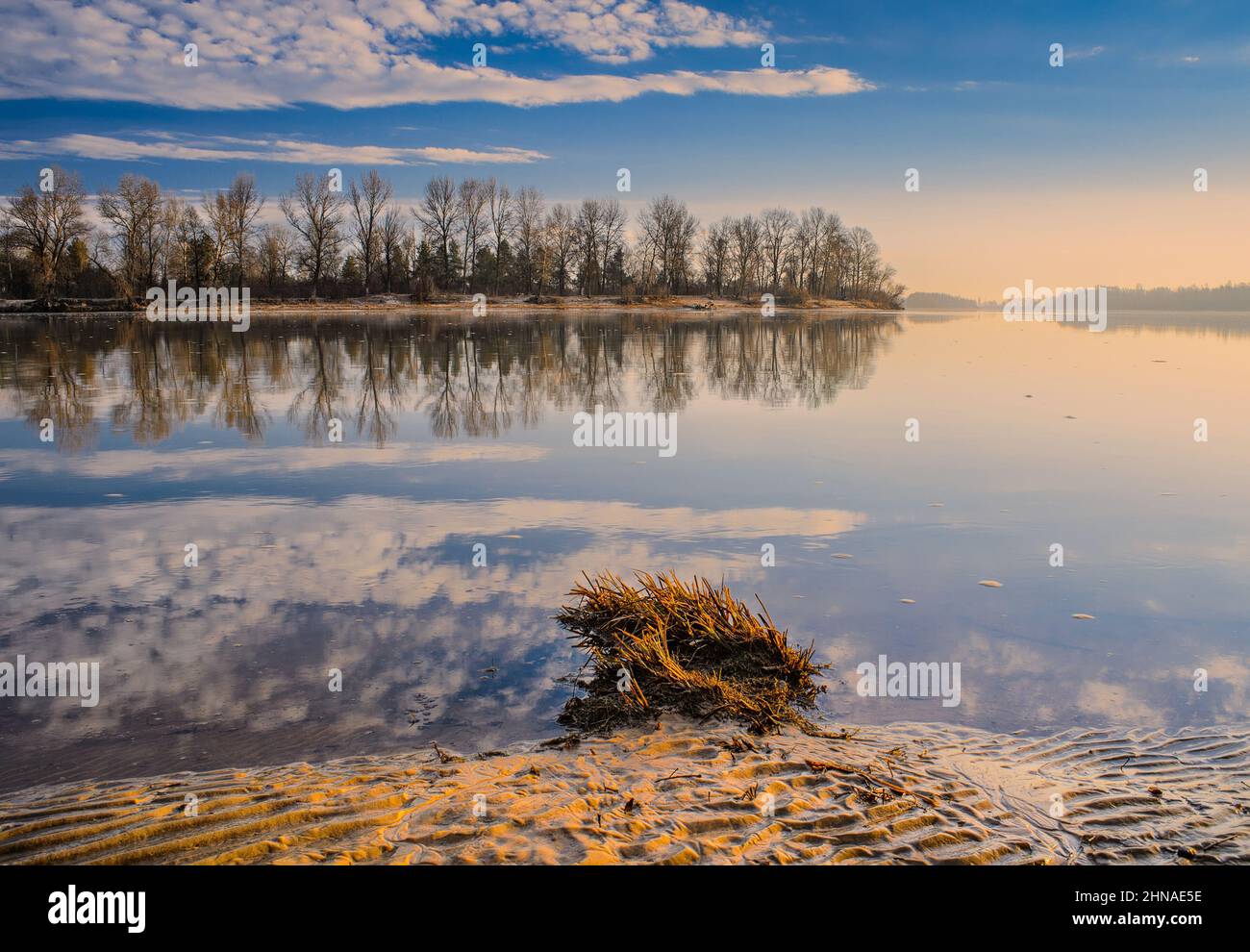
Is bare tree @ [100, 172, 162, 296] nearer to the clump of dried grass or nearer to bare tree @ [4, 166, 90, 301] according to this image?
bare tree @ [4, 166, 90, 301]

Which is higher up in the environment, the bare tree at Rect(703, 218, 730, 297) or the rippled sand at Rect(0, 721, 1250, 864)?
the bare tree at Rect(703, 218, 730, 297)

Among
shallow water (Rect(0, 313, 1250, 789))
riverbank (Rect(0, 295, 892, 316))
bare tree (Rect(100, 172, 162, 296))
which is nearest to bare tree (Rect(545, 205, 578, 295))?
riverbank (Rect(0, 295, 892, 316))

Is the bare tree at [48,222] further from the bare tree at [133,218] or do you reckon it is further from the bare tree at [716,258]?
the bare tree at [716,258]

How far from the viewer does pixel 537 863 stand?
3387mm

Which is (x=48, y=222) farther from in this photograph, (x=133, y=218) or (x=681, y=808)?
(x=681, y=808)

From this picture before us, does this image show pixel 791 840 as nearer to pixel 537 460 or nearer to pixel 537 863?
pixel 537 863

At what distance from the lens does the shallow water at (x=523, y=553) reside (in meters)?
5.12

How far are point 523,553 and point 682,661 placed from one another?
2625 mm

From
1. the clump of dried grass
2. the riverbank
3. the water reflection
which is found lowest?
the clump of dried grass

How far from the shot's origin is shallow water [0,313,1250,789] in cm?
512

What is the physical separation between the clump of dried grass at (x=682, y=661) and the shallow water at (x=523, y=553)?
0.83 ft

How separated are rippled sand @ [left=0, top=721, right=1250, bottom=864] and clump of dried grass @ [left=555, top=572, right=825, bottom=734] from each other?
0.38 m
